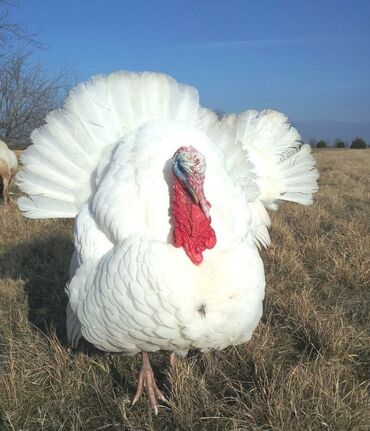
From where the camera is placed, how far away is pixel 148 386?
3109 mm

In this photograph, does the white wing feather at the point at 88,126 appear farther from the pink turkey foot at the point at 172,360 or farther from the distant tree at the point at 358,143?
the distant tree at the point at 358,143

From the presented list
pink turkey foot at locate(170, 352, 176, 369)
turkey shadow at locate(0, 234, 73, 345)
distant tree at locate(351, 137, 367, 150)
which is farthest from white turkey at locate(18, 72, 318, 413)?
distant tree at locate(351, 137, 367, 150)

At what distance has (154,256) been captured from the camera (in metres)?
2.57

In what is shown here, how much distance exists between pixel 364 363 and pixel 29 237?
4417 mm

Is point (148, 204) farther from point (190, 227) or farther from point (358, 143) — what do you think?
point (358, 143)

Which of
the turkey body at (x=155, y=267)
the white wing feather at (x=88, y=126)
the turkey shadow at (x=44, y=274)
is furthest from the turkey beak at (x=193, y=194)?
the turkey shadow at (x=44, y=274)

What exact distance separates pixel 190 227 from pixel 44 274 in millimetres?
2888

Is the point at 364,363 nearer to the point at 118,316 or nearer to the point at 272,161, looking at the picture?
the point at 118,316

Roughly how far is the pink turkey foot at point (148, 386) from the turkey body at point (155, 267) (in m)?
0.35

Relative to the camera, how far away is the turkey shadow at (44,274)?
4.13m

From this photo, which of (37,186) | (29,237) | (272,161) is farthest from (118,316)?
(29,237)

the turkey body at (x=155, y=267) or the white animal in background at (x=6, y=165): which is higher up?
the turkey body at (x=155, y=267)

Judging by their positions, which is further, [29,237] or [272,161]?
[29,237]

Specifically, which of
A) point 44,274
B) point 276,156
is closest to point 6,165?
point 44,274
